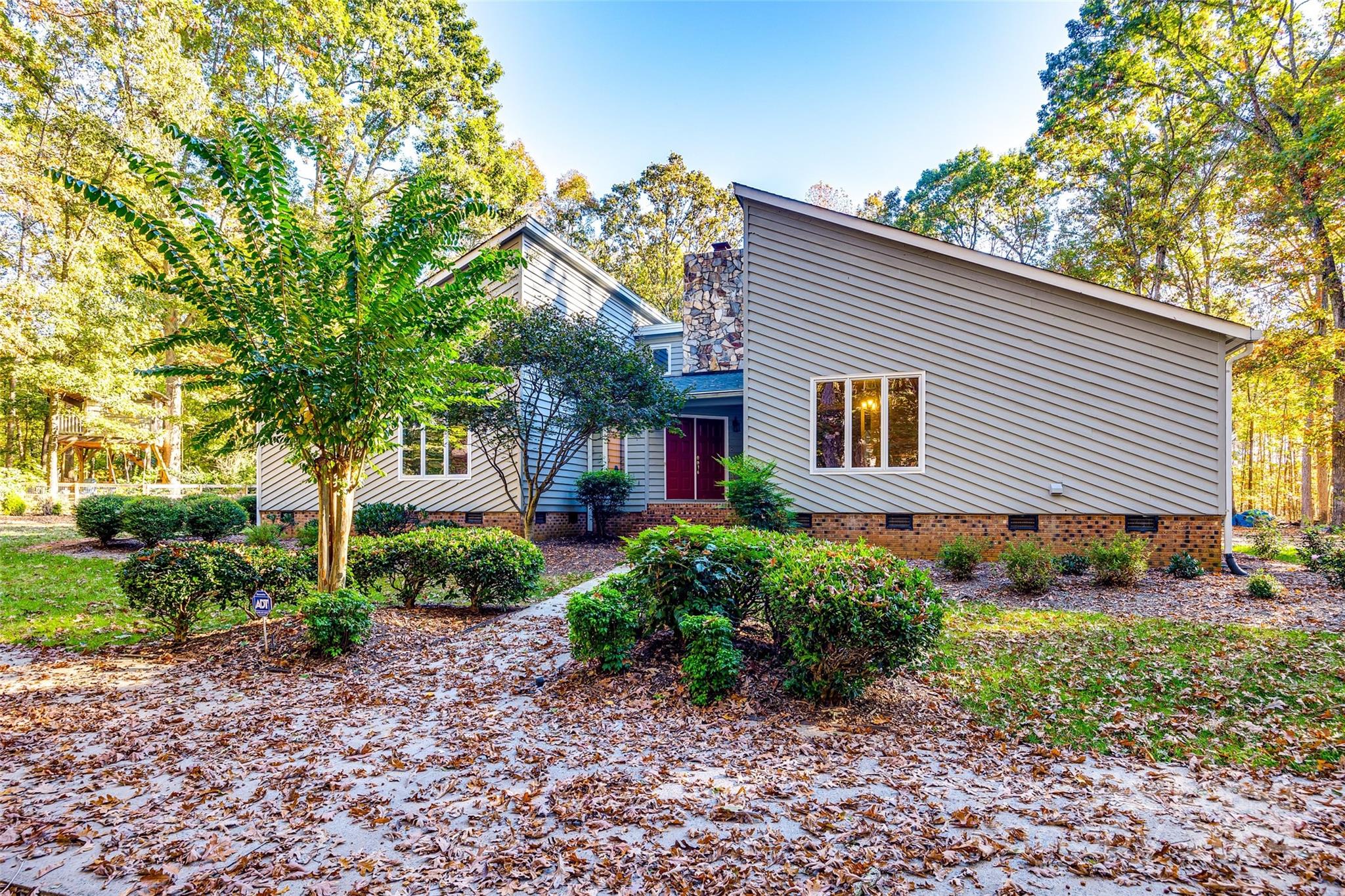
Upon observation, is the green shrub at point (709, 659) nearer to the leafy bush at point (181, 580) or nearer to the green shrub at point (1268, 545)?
the leafy bush at point (181, 580)

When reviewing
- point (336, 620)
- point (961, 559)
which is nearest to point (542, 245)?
point (336, 620)

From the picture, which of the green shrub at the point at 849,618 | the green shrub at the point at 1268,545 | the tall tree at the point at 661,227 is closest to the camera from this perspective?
the green shrub at the point at 849,618

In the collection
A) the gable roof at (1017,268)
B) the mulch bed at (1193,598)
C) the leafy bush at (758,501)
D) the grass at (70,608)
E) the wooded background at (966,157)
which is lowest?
the grass at (70,608)

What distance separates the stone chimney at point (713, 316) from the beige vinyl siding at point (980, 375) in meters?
5.06

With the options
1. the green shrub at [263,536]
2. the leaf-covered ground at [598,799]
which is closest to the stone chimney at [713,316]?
the green shrub at [263,536]

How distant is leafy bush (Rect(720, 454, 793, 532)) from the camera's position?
30.4 ft

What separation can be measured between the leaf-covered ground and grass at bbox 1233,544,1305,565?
27.3ft

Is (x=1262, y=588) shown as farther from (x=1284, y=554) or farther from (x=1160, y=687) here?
(x=1284, y=554)

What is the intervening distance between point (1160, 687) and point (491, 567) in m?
5.47

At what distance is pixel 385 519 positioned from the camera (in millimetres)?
11883

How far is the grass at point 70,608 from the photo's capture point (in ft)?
17.9

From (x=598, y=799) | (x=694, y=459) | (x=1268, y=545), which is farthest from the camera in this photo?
(x=694, y=459)

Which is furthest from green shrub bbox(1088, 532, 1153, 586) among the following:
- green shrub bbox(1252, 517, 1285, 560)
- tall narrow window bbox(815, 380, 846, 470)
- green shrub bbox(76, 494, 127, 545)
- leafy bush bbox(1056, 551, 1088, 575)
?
green shrub bbox(76, 494, 127, 545)

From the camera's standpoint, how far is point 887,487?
9.54 meters
